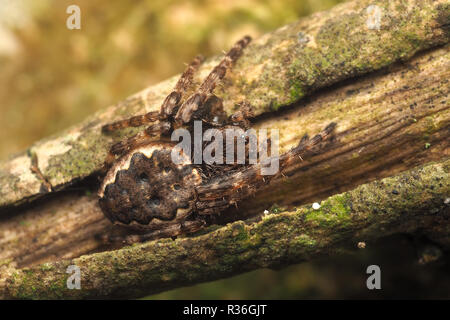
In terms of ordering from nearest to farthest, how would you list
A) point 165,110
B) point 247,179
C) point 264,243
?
point 264,243 < point 247,179 < point 165,110

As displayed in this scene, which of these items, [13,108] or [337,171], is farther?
[13,108]

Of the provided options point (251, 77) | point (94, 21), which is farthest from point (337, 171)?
point (94, 21)

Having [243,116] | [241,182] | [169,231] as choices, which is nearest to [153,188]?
[169,231]

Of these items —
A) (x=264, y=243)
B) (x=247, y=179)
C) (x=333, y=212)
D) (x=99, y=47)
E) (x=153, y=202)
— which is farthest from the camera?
(x=99, y=47)

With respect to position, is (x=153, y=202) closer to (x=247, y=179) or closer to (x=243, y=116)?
(x=247, y=179)

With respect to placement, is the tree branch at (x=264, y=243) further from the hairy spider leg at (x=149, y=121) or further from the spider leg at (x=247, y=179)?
the hairy spider leg at (x=149, y=121)

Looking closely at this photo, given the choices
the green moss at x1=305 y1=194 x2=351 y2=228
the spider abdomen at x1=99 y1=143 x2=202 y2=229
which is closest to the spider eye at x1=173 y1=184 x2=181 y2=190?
the spider abdomen at x1=99 y1=143 x2=202 y2=229

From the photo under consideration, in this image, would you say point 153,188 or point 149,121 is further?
point 149,121
